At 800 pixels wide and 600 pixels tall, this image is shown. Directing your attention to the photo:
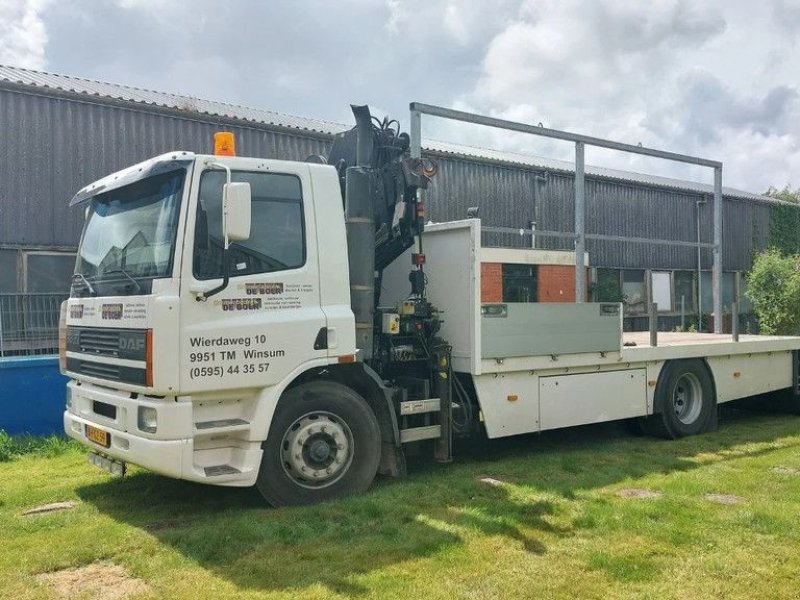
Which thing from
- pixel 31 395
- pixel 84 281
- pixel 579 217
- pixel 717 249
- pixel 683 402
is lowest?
pixel 683 402

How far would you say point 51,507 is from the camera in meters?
5.90

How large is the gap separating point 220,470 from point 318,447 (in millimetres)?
781

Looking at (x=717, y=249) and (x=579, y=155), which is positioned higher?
(x=579, y=155)

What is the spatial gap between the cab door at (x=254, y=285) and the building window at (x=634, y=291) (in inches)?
674

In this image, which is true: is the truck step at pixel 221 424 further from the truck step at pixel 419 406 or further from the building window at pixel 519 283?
the building window at pixel 519 283

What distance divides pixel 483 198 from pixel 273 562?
13.6 m

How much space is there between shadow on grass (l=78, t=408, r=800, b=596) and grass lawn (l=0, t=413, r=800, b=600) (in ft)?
0.06

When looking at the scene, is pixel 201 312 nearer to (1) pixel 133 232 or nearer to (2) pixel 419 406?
(1) pixel 133 232

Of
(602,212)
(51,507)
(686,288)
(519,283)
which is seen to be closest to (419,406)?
(51,507)

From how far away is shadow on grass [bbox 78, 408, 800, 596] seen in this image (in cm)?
457

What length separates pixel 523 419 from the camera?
7094 mm

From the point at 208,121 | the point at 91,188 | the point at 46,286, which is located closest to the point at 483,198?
the point at 208,121

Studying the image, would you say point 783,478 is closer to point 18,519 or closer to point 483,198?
point 18,519

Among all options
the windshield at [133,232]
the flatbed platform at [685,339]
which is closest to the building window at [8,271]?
the windshield at [133,232]
